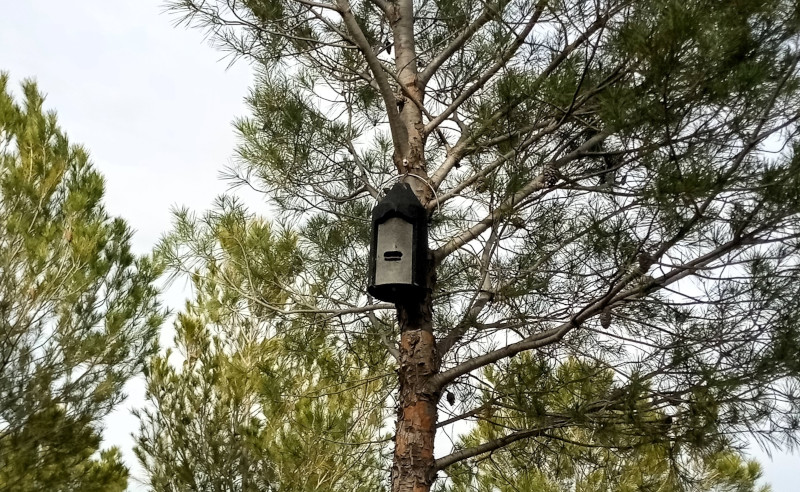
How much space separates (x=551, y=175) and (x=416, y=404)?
85 cm

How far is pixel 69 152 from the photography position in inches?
189

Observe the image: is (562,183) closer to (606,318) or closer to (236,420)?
(606,318)

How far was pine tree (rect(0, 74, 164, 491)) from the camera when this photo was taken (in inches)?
173

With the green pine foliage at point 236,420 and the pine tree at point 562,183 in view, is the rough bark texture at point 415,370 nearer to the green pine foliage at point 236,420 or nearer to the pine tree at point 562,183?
the pine tree at point 562,183

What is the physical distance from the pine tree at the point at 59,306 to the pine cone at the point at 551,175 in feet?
10.3

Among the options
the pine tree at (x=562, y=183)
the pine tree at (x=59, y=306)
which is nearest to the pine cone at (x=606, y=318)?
the pine tree at (x=562, y=183)

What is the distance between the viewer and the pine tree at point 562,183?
6.29 feet

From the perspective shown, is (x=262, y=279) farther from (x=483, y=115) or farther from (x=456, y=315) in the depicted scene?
(x=483, y=115)

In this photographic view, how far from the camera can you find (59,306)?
451 cm

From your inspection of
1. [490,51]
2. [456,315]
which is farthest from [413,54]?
[456,315]

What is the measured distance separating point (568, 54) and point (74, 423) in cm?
363

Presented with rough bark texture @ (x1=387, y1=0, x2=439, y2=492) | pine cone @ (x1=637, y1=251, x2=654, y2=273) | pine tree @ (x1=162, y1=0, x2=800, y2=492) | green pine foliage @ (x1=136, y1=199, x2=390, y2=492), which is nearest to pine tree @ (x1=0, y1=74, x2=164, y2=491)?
green pine foliage @ (x1=136, y1=199, x2=390, y2=492)

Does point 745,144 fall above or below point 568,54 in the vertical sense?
below

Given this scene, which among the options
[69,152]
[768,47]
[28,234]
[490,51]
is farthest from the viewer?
[69,152]
